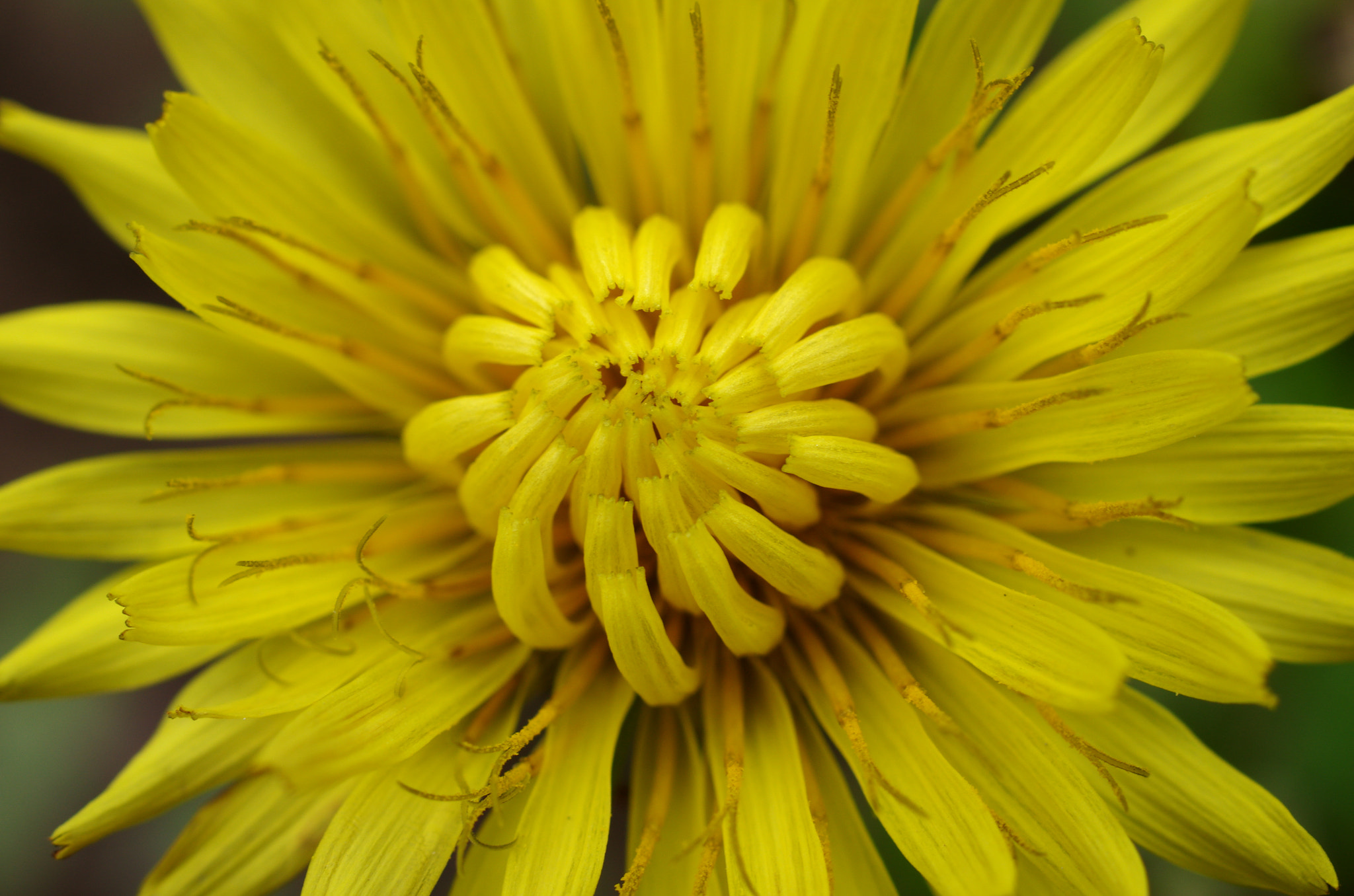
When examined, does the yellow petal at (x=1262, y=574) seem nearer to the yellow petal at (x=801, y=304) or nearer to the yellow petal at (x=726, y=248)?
the yellow petal at (x=801, y=304)

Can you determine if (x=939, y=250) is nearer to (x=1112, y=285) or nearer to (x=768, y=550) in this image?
(x=1112, y=285)

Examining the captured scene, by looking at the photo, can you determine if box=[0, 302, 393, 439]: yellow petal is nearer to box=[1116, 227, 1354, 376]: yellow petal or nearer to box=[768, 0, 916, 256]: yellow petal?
box=[768, 0, 916, 256]: yellow petal

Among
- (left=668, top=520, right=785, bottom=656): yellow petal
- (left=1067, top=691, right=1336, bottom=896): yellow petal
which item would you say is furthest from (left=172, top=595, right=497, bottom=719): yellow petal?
(left=1067, top=691, right=1336, bottom=896): yellow petal

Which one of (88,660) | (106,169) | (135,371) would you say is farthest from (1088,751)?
(106,169)

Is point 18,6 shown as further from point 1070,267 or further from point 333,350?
point 1070,267

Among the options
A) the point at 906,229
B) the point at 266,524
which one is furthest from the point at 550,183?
the point at 266,524

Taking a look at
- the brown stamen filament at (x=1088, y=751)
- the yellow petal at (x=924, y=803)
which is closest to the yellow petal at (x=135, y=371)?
the yellow petal at (x=924, y=803)
